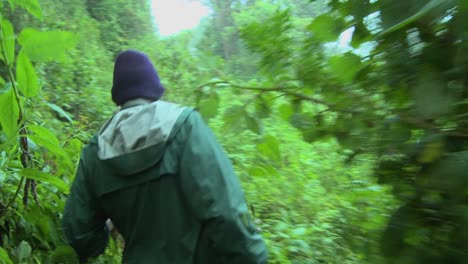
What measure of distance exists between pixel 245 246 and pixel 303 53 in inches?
28.0

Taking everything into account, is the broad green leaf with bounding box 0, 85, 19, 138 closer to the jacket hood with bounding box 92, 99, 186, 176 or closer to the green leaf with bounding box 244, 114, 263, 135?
the jacket hood with bounding box 92, 99, 186, 176

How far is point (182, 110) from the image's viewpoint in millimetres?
1366

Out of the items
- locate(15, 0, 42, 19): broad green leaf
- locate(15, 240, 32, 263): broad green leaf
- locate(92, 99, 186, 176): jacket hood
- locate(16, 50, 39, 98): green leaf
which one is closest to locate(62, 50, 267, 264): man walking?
locate(92, 99, 186, 176): jacket hood

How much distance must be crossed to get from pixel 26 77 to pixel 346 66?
0.93 metres

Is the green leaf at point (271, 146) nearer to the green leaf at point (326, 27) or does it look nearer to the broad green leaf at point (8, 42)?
the green leaf at point (326, 27)

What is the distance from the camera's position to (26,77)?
1199mm

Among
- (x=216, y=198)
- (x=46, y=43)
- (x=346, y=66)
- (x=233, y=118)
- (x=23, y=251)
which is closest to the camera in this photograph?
(x=346, y=66)

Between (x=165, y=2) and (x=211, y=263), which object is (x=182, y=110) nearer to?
(x=211, y=263)

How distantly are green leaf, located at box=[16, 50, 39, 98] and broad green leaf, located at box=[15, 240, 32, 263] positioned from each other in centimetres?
55

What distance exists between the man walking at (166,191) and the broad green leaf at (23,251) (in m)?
0.13

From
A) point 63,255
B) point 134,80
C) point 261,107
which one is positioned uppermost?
point 134,80

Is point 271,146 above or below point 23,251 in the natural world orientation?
above

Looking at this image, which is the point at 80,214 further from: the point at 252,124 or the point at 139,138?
the point at 252,124

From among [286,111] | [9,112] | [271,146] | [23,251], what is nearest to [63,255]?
[23,251]
